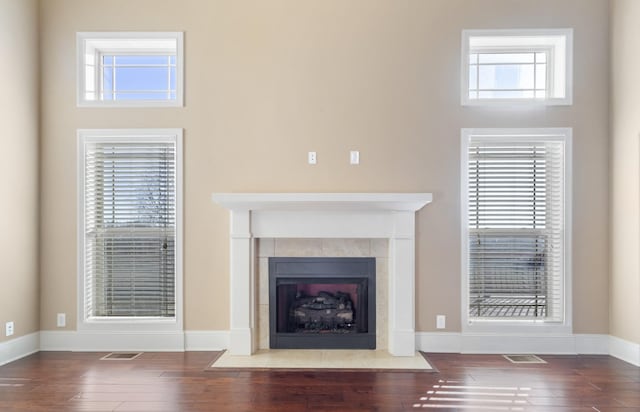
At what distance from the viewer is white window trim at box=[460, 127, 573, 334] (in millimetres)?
4020

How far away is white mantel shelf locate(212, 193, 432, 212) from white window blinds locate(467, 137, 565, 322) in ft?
2.47

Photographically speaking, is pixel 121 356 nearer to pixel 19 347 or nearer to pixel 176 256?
pixel 19 347

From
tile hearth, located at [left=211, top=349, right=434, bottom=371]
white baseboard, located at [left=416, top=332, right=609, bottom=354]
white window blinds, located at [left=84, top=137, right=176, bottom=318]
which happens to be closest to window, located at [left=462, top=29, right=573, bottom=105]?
white baseboard, located at [left=416, top=332, right=609, bottom=354]

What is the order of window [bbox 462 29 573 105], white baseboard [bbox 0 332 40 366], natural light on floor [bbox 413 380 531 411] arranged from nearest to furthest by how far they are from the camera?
natural light on floor [bbox 413 380 531 411], white baseboard [bbox 0 332 40 366], window [bbox 462 29 573 105]

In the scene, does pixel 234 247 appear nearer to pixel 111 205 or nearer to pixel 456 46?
pixel 111 205

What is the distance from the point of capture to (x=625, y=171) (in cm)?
384

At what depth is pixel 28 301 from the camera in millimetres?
3955

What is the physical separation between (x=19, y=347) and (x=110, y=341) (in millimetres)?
730

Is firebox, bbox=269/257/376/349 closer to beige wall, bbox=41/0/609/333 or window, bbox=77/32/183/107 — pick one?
beige wall, bbox=41/0/609/333

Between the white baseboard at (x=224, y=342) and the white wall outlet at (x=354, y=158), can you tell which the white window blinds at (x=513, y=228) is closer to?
the white baseboard at (x=224, y=342)

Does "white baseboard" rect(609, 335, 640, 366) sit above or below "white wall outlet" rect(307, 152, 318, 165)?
below

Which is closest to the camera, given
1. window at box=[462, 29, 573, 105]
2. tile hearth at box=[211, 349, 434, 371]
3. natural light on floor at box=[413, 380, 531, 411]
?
natural light on floor at box=[413, 380, 531, 411]

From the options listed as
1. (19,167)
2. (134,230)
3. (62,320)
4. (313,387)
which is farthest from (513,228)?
(19,167)

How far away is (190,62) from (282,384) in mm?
2952
